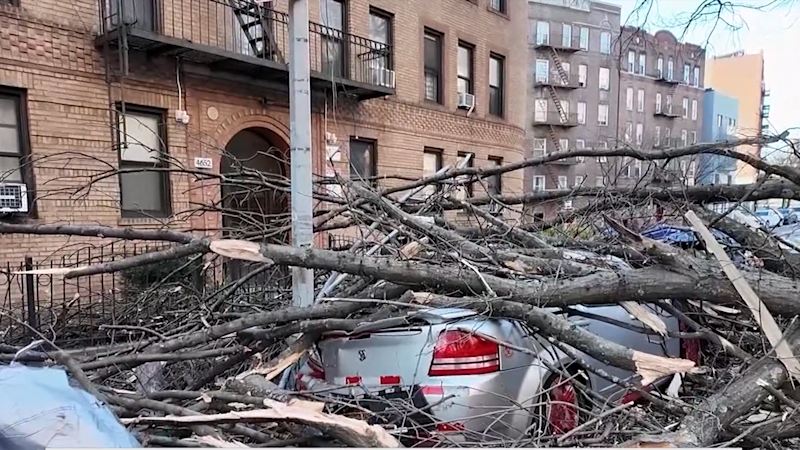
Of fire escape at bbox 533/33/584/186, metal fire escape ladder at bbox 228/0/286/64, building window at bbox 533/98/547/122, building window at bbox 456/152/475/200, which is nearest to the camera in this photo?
building window at bbox 456/152/475/200

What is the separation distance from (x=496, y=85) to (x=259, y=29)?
7.92 meters

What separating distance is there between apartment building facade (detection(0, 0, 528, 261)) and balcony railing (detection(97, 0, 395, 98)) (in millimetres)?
26

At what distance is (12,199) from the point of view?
6777 millimetres

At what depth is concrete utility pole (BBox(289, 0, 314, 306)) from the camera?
3.28m

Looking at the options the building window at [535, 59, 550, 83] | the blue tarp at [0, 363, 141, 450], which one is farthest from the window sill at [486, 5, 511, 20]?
the building window at [535, 59, 550, 83]

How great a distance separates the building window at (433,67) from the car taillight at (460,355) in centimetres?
1096

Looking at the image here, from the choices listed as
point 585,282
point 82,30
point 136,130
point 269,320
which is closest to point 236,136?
point 136,130

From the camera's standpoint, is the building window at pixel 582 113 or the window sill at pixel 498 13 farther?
the building window at pixel 582 113

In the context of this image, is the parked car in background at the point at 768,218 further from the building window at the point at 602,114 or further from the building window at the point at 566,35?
the building window at the point at 602,114

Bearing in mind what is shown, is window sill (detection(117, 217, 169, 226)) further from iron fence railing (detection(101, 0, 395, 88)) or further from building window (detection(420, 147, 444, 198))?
building window (detection(420, 147, 444, 198))

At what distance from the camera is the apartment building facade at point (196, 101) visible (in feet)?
23.1

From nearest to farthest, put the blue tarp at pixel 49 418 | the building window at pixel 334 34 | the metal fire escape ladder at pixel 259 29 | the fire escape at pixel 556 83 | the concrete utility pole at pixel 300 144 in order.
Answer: the blue tarp at pixel 49 418
the concrete utility pole at pixel 300 144
the metal fire escape ladder at pixel 259 29
the building window at pixel 334 34
the fire escape at pixel 556 83

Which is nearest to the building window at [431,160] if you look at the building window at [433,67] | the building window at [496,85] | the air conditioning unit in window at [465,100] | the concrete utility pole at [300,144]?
the building window at [433,67]

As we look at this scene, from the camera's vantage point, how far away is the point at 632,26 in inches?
193
